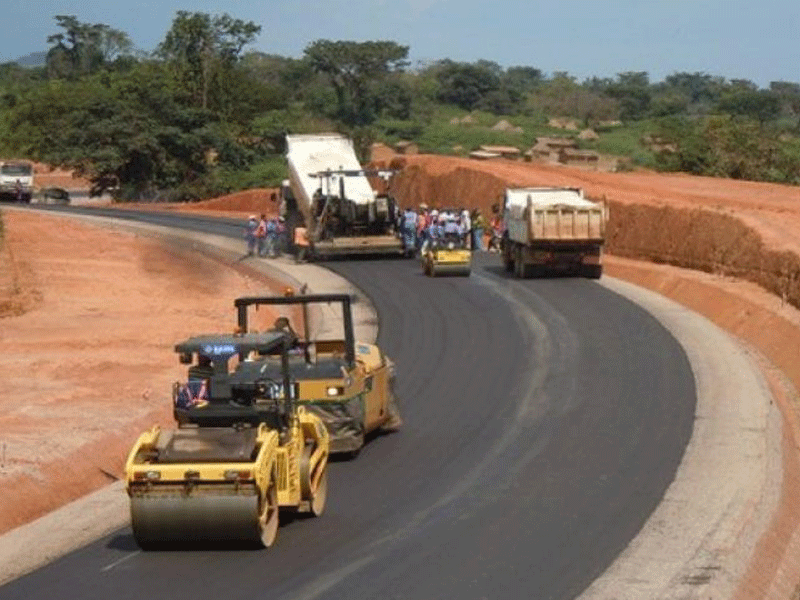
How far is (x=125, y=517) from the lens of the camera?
1902 cm

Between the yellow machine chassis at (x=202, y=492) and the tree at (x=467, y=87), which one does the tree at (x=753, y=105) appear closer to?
the tree at (x=467, y=87)

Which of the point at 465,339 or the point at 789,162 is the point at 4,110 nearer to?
the point at 789,162

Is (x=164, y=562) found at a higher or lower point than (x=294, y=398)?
lower

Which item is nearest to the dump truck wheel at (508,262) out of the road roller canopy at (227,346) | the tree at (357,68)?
the road roller canopy at (227,346)

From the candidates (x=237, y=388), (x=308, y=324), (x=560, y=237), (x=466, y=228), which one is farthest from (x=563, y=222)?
(x=237, y=388)

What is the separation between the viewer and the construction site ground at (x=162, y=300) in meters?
21.9

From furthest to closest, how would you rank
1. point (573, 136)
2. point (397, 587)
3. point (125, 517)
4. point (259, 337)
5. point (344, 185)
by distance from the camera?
1. point (573, 136)
2. point (344, 185)
3. point (125, 517)
4. point (259, 337)
5. point (397, 587)

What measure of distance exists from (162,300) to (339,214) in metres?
9.92

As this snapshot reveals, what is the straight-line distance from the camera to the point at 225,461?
16.1 m

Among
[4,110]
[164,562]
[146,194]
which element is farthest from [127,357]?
[4,110]

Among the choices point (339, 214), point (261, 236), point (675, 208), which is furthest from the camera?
point (261, 236)

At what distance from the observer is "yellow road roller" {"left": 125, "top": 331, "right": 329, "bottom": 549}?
52.6 feet

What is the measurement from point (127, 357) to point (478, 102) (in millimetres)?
146519

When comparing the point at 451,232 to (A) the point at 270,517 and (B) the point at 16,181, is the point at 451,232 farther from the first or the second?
(B) the point at 16,181
